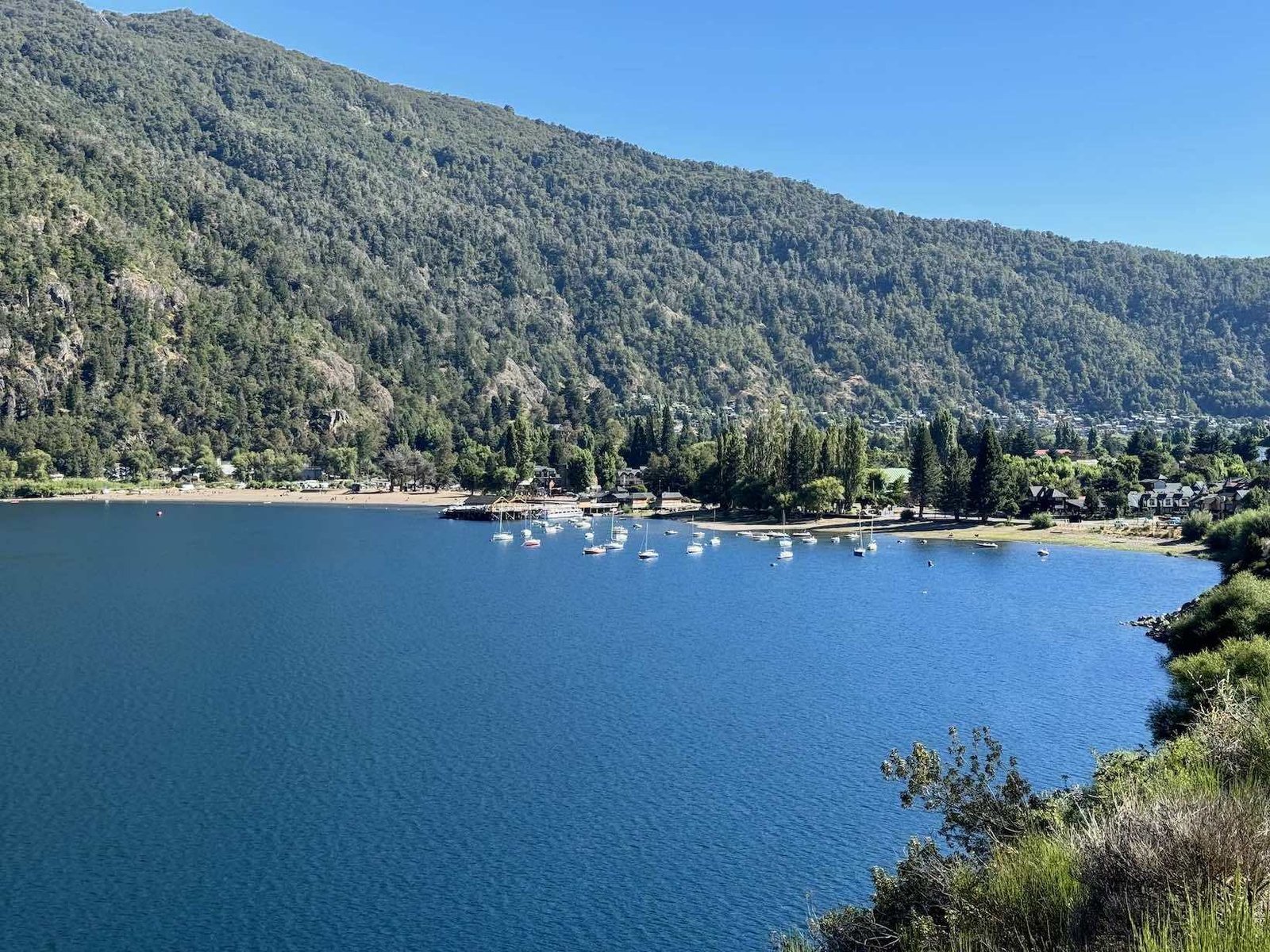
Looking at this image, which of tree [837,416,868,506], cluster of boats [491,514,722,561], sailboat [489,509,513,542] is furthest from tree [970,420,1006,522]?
sailboat [489,509,513,542]

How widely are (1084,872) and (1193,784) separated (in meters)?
5.67

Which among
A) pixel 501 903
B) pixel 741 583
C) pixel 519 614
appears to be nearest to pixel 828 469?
pixel 741 583

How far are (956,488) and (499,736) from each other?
374ft

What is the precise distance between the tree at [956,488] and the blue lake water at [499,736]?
41817mm

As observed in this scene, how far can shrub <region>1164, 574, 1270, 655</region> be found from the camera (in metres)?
62.5

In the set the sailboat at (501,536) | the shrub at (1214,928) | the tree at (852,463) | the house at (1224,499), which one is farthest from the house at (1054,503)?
the shrub at (1214,928)

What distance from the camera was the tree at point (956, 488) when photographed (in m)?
159

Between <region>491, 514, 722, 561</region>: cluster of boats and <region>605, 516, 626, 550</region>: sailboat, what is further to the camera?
<region>605, 516, 626, 550</region>: sailboat

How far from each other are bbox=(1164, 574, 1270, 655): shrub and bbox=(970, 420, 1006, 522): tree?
78370 mm

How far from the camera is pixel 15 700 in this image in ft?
211

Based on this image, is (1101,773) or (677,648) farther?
(677,648)

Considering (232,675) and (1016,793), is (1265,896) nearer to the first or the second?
(1016,793)

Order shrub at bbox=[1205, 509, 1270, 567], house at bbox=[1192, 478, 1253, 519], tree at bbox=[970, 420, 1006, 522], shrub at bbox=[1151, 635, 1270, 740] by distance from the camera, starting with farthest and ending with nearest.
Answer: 1. tree at bbox=[970, 420, 1006, 522]
2. house at bbox=[1192, 478, 1253, 519]
3. shrub at bbox=[1205, 509, 1270, 567]
4. shrub at bbox=[1151, 635, 1270, 740]

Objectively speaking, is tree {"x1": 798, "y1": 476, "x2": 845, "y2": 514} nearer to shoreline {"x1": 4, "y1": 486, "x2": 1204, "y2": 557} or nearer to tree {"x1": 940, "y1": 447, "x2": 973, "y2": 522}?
shoreline {"x1": 4, "y1": 486, "x2": 1204, "y2": 557}
